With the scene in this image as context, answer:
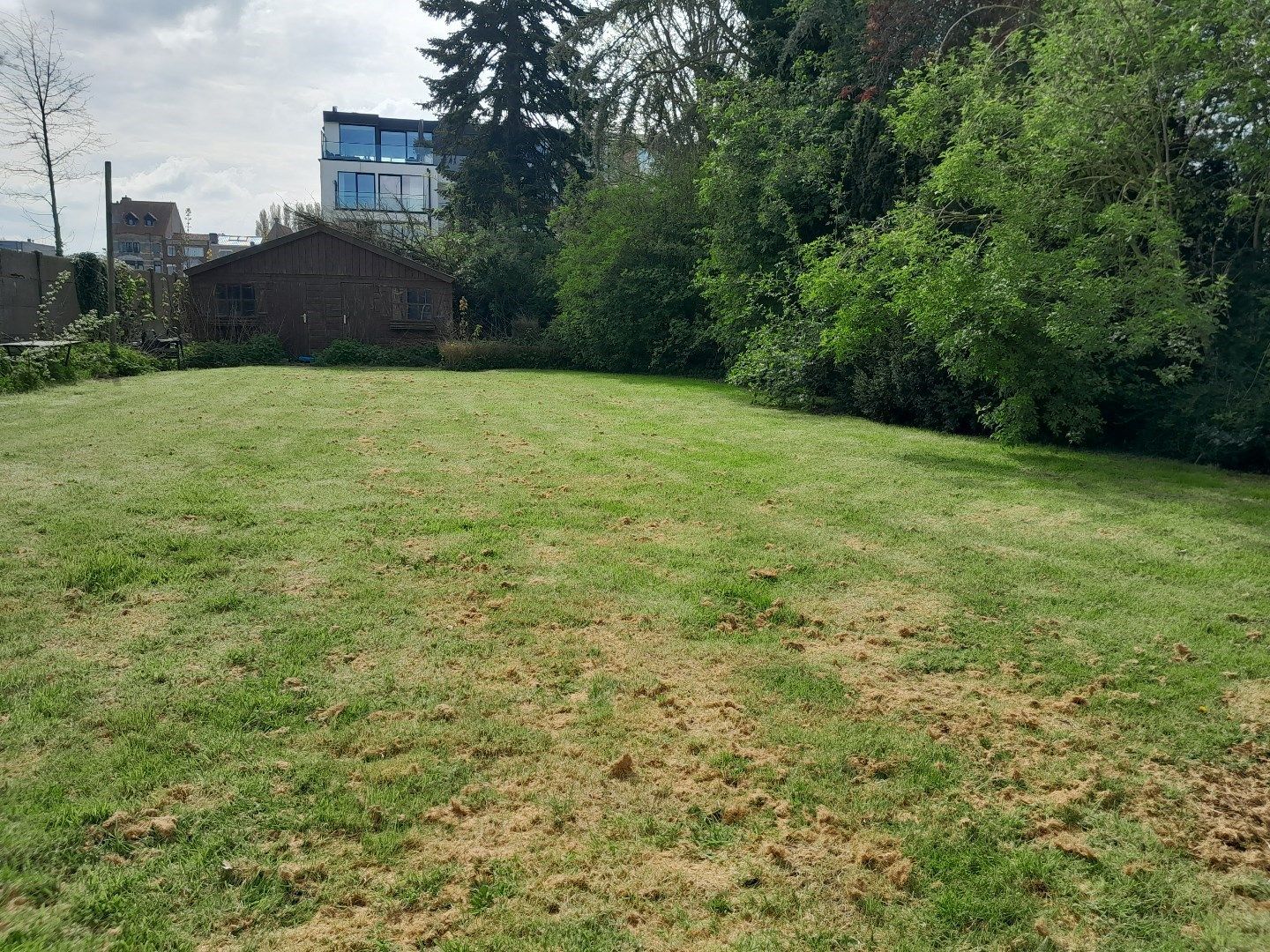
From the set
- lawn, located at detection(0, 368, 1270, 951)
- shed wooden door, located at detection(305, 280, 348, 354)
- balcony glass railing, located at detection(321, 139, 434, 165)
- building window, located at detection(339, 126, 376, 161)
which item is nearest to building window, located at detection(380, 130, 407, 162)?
balcony glass railing, located at detection(321, 139, 434, 165)

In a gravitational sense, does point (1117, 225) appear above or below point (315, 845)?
above

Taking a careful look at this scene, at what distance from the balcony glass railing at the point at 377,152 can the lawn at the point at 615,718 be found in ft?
173

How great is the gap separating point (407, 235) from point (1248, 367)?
2736cm

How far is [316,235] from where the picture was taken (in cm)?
2655

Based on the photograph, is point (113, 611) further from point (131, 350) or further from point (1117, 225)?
point (131, 350)

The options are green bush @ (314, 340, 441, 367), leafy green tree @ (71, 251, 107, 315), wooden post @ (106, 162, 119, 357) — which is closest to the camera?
wooden post @ (106, 162, 119, 357)

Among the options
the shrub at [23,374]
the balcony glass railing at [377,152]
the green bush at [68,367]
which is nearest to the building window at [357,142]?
the balcony glass railing at [377,152]

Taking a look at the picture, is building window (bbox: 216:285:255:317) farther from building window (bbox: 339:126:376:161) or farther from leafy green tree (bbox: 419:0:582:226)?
building window (bbox: 339:126:376:161)

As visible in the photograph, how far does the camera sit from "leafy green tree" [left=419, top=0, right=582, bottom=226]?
107 ft

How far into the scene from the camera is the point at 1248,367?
1102 centimetres

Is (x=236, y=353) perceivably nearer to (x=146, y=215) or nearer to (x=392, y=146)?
(x=392, y=146)

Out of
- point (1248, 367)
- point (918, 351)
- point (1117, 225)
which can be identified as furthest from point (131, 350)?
point (1248, 367)

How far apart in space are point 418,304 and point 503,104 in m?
10.5

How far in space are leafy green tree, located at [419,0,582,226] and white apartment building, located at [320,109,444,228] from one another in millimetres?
18765
